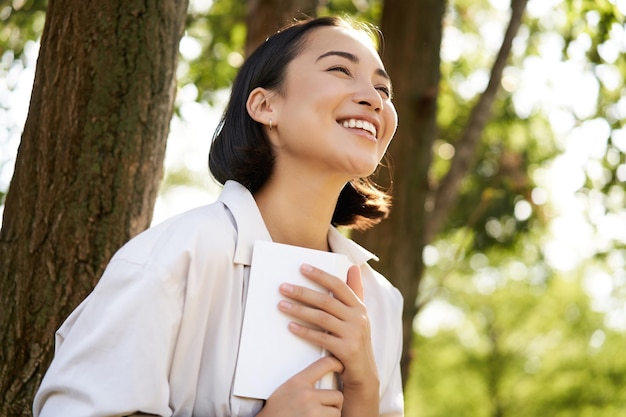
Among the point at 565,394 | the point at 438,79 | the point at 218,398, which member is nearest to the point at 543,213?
the point at 438,79

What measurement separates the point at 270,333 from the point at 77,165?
107 cm

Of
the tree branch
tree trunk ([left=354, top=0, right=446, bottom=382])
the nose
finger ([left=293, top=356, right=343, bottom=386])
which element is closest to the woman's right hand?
finger ([left=293, top=356, right=343, bottom=386])

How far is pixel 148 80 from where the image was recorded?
3.12m

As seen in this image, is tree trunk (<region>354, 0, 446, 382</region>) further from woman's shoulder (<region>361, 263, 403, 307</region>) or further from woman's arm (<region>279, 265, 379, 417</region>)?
woman's arm (<region>279, 265, 379, 417</region>)

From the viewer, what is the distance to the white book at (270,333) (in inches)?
88.4

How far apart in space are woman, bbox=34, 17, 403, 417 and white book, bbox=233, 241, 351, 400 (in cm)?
3

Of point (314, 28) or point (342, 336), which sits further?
point (314, 28)

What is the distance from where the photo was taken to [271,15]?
4.61m

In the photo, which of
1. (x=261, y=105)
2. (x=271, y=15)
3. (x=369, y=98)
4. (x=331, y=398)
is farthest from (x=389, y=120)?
(x=271, y=15)

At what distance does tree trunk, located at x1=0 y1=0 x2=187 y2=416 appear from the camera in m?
2.87

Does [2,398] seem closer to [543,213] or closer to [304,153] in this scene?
[304,153]

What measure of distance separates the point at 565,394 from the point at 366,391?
68.7 feet

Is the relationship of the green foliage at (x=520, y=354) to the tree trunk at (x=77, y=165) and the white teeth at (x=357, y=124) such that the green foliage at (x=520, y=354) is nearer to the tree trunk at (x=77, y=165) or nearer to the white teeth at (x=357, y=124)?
the tree trunk at (x=77, y=165)

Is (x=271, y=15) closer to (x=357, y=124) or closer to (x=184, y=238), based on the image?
(x=357, y=124)
